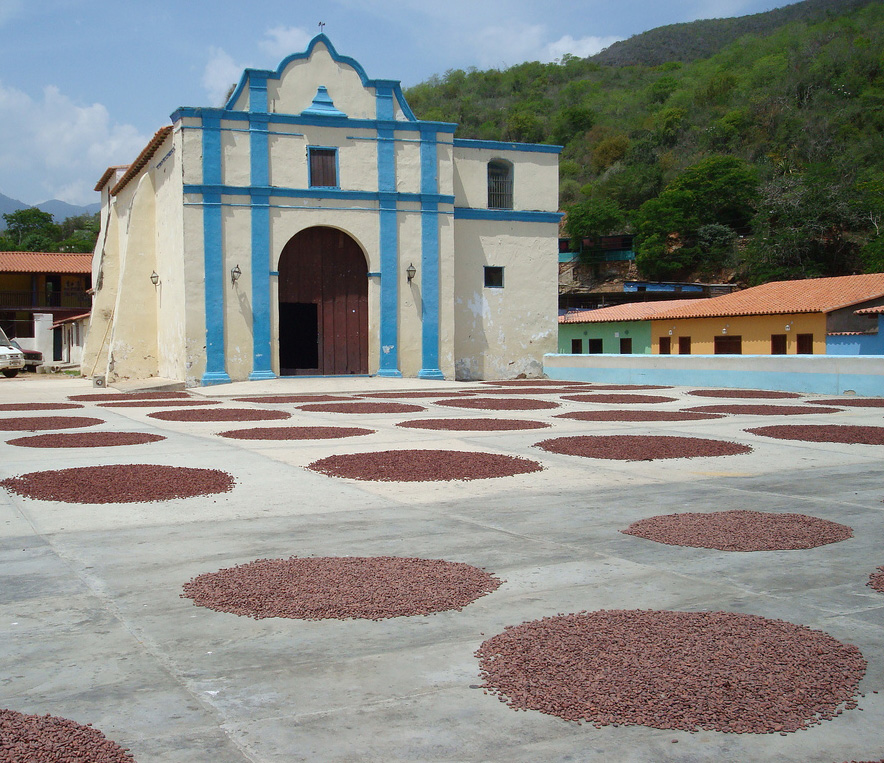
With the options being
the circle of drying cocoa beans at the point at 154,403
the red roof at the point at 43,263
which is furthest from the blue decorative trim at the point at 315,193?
the red roof at the point at 43,263

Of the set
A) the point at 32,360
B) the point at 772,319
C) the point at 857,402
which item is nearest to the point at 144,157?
the point at 32,360

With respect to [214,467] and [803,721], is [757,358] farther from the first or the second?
[803,721]

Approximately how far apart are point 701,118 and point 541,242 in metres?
61.7

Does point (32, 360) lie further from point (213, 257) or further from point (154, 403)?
point (154, 403)

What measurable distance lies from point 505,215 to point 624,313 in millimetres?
19789

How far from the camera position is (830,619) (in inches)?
142

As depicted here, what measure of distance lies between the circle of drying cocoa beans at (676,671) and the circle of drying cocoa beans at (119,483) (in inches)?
156

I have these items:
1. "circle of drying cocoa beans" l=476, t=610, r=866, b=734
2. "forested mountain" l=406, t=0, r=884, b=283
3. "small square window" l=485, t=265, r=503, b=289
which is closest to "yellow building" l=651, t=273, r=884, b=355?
"small square window" l=485, t=265, r=503, b=289

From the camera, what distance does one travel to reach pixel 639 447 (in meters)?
9.22

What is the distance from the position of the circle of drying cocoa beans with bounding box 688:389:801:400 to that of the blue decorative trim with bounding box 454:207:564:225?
38.1 feet

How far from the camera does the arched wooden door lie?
26594mm

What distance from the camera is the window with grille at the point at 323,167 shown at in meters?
26.2

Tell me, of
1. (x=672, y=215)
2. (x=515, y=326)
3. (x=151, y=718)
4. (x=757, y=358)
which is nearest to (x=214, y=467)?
(x=151, y=718)

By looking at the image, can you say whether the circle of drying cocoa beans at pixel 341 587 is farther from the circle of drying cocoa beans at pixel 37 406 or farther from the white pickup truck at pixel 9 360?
the white pickup truck at pixel 9 360
